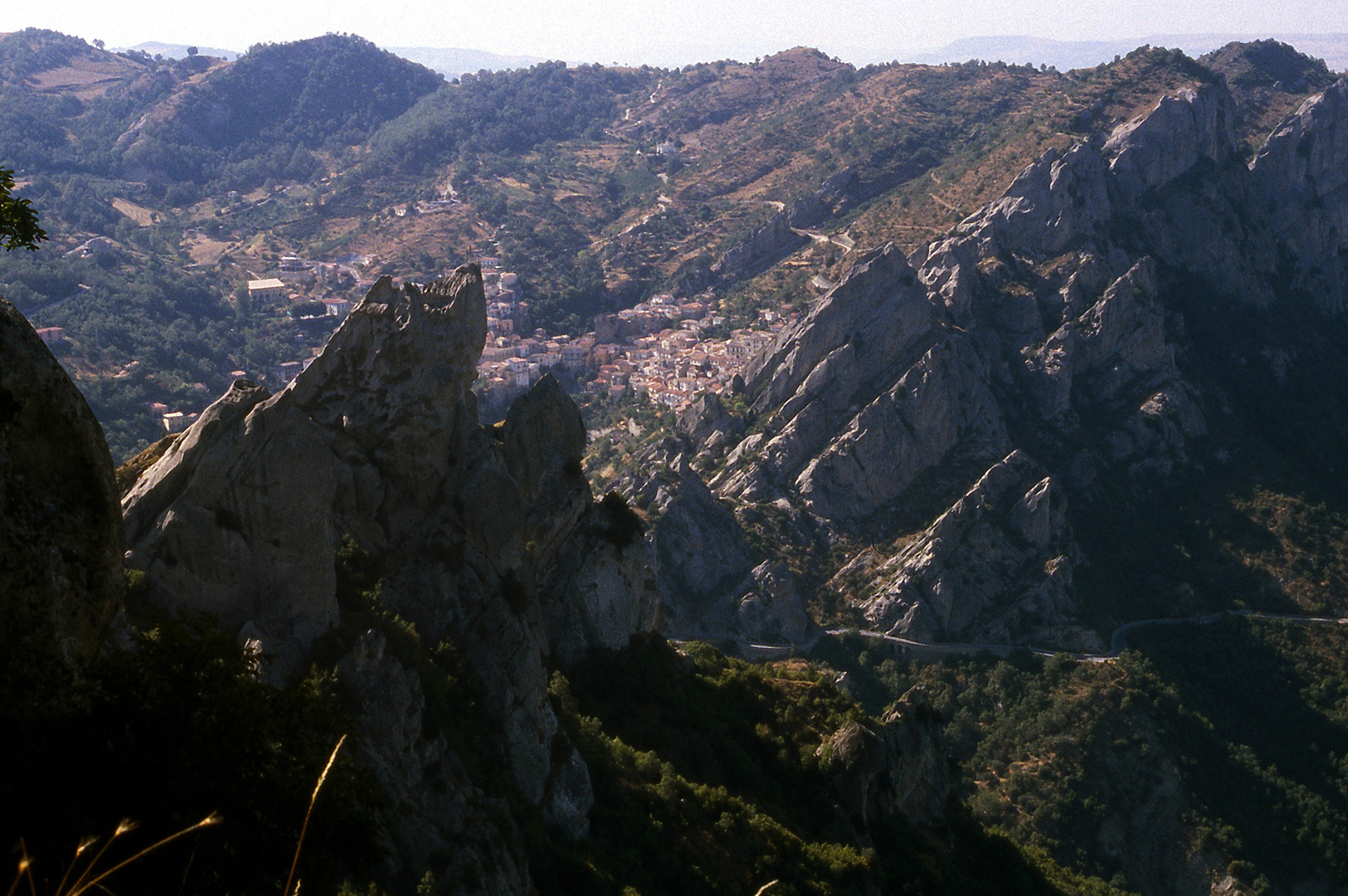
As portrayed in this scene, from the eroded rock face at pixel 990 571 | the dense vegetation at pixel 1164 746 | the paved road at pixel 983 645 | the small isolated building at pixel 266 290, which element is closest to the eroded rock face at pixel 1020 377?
the eroded rock face at pixel 990 571

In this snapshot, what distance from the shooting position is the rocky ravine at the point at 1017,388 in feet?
183

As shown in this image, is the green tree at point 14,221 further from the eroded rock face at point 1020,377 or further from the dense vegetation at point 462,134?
the dense vegetation at point 462,134

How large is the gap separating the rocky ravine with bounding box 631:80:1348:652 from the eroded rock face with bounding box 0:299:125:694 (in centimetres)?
4591

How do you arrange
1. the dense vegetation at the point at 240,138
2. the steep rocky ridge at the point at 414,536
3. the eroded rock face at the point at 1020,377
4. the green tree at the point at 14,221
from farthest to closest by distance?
1. the dense vegetation at the point at 240,138
2. the eroded rock face at the point at 1020,377
3. the steep rocky ridge at the point at 414,536
4. the green tree at the point at 14,221

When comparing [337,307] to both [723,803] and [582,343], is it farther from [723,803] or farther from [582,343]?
[723,803]

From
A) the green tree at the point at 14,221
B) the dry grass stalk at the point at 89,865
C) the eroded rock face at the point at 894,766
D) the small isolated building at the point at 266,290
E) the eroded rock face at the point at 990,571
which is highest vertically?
the green tree at the point at 14,221

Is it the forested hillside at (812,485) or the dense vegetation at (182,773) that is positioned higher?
the dense vegetation at (182,773)

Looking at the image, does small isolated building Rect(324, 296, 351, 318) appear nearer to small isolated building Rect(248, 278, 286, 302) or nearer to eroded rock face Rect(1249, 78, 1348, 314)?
small isolated building Rect(248, 278, 286, 302)

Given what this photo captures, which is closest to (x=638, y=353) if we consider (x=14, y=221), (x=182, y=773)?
(x=14, y=221)

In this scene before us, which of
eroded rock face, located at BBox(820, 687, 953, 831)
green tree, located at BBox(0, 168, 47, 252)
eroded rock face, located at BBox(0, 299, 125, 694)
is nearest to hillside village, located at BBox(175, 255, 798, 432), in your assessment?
eroded rock face, located at BBox(820, 687, 953, 831)

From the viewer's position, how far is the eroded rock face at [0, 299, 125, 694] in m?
8.81

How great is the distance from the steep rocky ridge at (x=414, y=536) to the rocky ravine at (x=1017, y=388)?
31.0 m

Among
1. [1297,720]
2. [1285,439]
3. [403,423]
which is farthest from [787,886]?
[1285,439]

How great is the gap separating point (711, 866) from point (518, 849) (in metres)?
4.70
